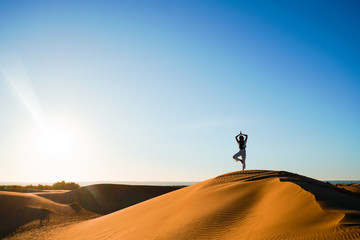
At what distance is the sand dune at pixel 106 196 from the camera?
17978 mm

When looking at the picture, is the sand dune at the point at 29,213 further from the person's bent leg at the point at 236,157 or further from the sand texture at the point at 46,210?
the person's bent leg at the point at 236,157

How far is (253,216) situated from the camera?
5102 mm

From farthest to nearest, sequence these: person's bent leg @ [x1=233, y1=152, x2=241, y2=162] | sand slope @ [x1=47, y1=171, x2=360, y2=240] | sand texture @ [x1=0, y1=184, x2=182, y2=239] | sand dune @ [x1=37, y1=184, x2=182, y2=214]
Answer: sand dune @ [x1=37, y1=184, x2=182, y2=214], person's bent leg @ [x1=233, y1=152, x2=241, y2=162], sand texture @ [x1=0, y1=184, x2=182, y2=239], sand slope @ [x1=47, y1=171, x2=360, y2=240]

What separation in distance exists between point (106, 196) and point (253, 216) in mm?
19114

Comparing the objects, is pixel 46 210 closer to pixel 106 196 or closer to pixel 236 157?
pixel 106 196

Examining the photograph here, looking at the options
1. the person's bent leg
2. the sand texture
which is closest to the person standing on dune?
the person's bent leg

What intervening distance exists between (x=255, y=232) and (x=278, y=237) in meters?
0.49

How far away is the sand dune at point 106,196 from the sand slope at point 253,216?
1091 centimetres

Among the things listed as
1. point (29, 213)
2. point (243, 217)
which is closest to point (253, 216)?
point (243, 217)

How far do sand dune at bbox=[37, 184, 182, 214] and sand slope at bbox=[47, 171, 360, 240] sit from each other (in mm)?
10915

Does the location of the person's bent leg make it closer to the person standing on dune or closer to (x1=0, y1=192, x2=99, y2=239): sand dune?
the person standing on dune

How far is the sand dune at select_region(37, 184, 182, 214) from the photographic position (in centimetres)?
1798

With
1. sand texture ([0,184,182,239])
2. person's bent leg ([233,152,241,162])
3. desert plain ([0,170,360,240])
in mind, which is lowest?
sand texture ([0,184,182,239])

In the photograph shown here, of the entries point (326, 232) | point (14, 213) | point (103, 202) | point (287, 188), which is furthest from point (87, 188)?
point (326, 232)
